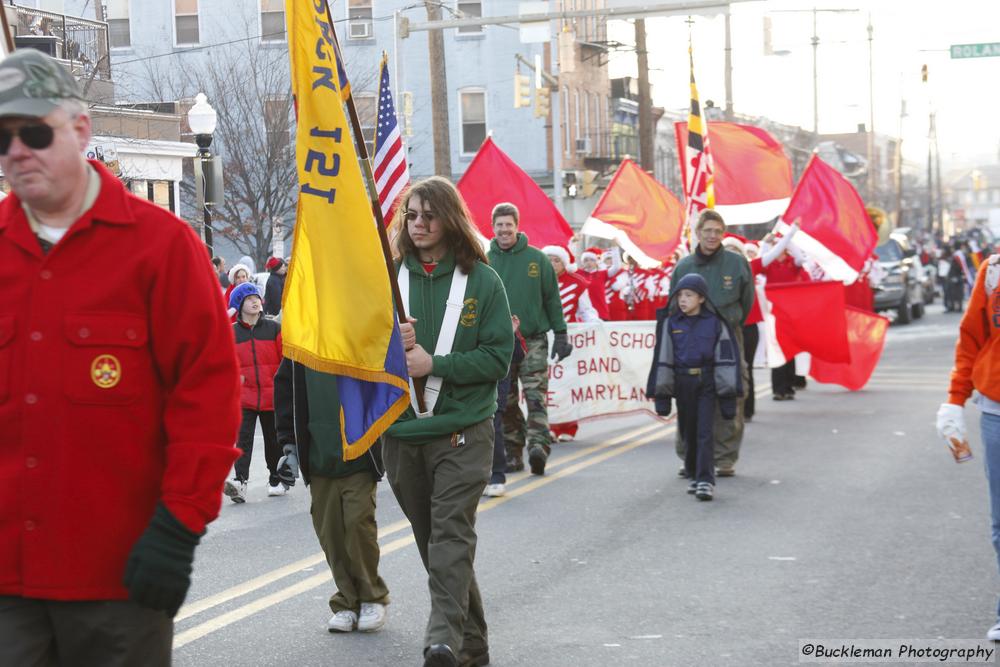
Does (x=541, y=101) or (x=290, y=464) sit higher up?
(x=541, y=101)

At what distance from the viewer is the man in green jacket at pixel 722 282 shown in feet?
38.0

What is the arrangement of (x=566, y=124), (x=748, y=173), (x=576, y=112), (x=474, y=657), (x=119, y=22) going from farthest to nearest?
(x=576, y=112)
(x=566, y=124)
(x=119, y=22)
(x=748, y=173)
(x=474, y=657)

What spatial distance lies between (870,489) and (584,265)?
9016 millimetres

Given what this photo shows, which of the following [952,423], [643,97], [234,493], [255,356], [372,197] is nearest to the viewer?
[372,197]

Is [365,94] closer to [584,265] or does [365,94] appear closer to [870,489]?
[584,265]

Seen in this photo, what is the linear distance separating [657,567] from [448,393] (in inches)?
109

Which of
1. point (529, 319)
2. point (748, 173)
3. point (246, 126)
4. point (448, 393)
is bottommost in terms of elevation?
point (529, 319)

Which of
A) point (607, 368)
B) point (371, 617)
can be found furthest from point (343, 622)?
point (607, 368)

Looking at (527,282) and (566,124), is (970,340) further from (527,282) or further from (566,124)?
(566,124)

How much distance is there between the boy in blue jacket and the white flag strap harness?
477 cm

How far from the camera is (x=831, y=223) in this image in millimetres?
18250

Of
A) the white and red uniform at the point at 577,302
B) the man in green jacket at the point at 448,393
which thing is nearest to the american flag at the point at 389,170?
the man in green jacket at the point at 448,393

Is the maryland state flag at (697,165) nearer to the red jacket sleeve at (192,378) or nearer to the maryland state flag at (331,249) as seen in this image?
the maryland state flag at (331,249)

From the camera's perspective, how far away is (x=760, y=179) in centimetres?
2083
